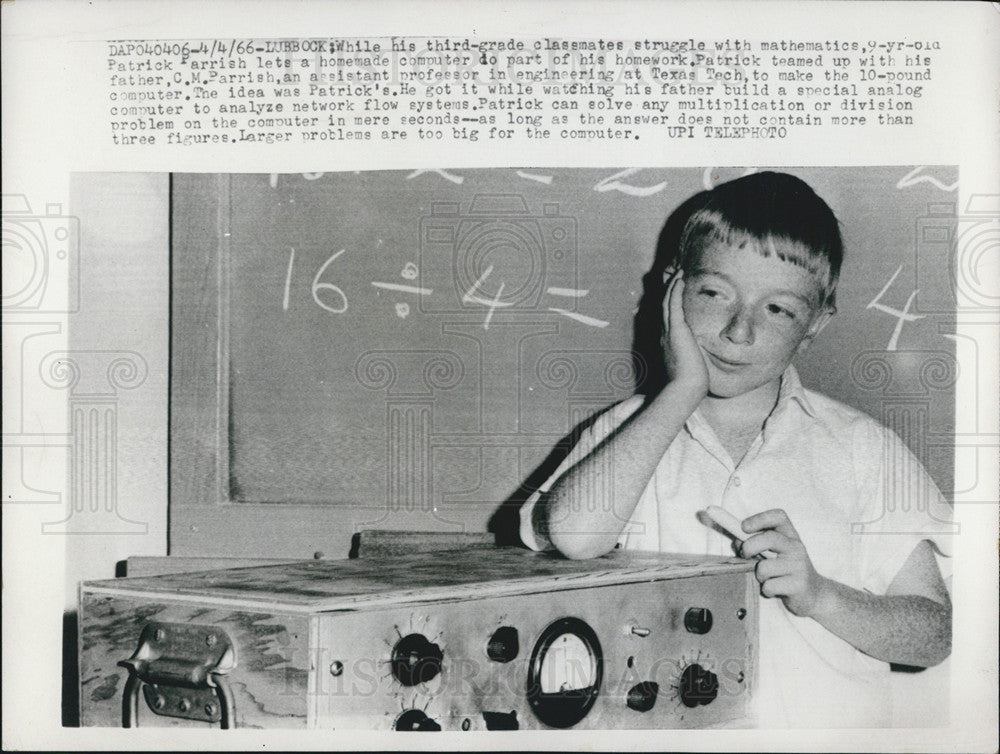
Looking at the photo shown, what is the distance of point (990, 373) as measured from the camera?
155 cm

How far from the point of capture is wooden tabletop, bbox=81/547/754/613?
116cm

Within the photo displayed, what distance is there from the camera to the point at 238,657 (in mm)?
1162

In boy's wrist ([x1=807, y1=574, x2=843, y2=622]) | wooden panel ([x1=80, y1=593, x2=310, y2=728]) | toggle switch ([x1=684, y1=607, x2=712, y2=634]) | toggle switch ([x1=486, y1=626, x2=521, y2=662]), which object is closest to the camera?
wooden panel ([x1=80, y1=593, x2=310, y2=728])

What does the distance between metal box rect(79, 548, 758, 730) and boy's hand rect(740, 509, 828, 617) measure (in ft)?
0.11

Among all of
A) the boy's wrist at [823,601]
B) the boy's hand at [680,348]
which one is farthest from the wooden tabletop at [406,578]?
the boy's hand at [680,348]

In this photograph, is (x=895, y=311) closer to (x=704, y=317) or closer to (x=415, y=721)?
(x=704, y=317)

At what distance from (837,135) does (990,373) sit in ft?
1.30

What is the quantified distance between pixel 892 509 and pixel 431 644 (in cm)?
72

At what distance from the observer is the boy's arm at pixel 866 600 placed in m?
1.47

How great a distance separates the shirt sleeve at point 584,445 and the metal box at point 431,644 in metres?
0.05

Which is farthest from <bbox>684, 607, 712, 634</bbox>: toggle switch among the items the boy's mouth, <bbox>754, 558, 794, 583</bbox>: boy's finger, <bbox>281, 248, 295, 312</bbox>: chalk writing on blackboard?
<bbox>281, 248, 295, 312</bbox>: chalk writing on blackboard

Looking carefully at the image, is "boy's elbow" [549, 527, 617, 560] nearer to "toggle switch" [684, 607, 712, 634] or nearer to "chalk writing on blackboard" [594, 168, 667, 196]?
"toggle switch" [684, 607, 712, 634]

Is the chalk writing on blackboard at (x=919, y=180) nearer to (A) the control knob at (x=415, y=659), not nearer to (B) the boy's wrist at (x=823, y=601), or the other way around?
(B) the boy's wrist at (x=823, y=601)

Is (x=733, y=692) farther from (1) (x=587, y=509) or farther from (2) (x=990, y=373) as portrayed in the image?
(2) (x=990, y=373)
